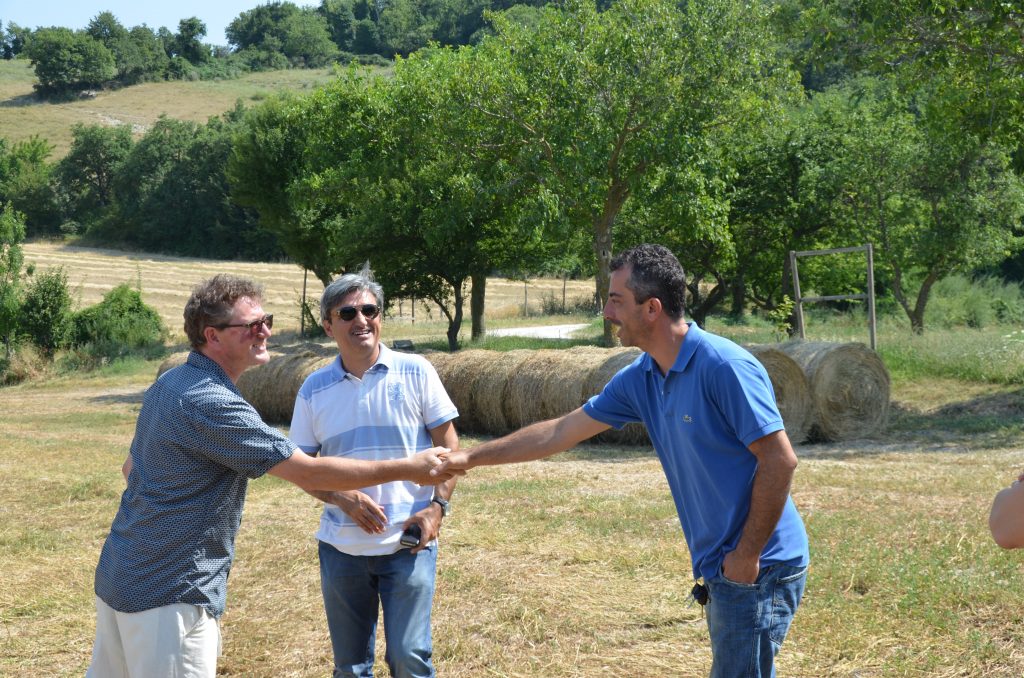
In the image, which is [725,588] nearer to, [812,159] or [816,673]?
[816,673]

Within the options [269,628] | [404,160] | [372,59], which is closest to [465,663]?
[269,628]

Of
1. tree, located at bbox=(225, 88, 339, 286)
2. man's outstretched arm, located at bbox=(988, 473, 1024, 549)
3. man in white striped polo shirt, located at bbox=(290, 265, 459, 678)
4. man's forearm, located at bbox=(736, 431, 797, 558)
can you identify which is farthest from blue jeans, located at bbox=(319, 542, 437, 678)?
tree, located at bbox=(225, 88, 339, 286)

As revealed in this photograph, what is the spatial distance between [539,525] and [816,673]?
11.1 feet

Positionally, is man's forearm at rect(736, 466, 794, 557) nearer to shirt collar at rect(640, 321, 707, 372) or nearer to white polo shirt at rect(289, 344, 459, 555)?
shirt collar at rect(640, 321, 707, 372)

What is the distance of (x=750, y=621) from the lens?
3.18 m

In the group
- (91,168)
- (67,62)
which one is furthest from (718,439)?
(67,62)

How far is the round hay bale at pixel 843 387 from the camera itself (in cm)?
1309

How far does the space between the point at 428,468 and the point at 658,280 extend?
1.13 m

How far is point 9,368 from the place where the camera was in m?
29.8

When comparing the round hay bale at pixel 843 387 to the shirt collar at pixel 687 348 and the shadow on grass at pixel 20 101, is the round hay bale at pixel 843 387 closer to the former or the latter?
the shirt collar at pixel 687 348

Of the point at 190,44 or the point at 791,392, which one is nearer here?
the point at 791,392

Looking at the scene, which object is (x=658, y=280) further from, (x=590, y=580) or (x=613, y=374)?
(x=613, y=374)

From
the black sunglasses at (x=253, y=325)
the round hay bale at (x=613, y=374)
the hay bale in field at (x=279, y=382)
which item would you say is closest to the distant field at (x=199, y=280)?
the hay bale in field at (x=279, y=382)

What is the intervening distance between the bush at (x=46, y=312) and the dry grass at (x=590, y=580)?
22.6 metres
